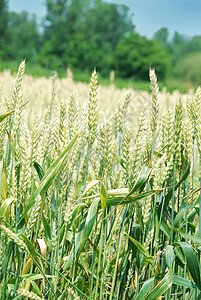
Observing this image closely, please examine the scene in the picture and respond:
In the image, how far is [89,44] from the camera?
150ft

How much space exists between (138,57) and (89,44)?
751cm

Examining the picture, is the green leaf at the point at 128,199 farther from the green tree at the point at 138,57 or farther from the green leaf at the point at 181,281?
the green tree at the point at 138,57

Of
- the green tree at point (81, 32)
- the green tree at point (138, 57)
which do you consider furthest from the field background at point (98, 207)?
the green tree at point (138, 57)

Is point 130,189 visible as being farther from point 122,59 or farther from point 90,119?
point 122,59

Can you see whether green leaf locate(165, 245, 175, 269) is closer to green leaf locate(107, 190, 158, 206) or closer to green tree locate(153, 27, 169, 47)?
green leaf locate(107, 190, 158, 206)

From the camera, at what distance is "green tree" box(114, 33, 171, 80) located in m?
40.7

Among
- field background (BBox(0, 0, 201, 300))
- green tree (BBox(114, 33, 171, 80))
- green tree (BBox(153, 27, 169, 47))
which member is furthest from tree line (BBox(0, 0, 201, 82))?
field background (BBox(0, 0, 201, 300))

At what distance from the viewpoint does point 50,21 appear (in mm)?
56000

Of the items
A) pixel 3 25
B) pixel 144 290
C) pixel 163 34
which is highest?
pixel 163 34

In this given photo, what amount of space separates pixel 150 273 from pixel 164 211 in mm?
246

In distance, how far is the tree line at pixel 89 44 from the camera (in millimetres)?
40719

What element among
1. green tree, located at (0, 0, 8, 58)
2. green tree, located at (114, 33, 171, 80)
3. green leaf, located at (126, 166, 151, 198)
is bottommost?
green leaf, located at (126, 166, 151, 198)

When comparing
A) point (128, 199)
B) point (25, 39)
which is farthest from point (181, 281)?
point (25, 39)

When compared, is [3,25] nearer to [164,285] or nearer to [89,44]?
[89,44]
